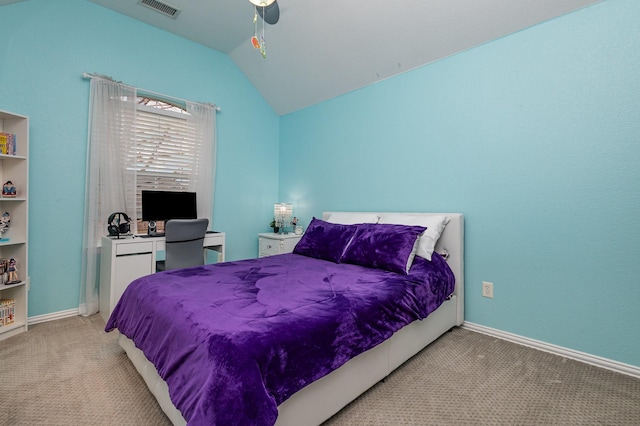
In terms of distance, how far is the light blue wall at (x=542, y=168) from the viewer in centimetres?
187

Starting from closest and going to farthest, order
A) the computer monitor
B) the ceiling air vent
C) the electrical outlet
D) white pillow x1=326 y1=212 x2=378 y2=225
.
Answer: the electrical outlet < the ceiling air vent < white pillow x1=326 y1=212 x2=378 y2=225 < the computer monitor

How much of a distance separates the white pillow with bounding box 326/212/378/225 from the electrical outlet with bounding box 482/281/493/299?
1076 mm

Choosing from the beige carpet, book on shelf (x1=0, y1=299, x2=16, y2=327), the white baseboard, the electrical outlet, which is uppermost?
the electrical outlet

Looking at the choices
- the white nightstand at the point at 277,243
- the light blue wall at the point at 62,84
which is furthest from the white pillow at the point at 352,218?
Result: the light blue wall at the point at 62,84

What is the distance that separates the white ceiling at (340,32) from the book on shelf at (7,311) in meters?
2.82

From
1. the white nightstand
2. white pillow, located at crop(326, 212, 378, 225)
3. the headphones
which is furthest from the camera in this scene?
the white nightstand

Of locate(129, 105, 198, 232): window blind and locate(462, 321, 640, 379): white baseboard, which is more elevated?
locate(129, 105, 198, 232): window blind

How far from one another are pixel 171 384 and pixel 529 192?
256 cm

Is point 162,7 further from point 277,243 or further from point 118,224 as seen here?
point 277,243

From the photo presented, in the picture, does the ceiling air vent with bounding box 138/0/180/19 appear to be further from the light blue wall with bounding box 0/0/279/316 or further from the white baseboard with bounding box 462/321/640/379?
the white baseboard with bounding box 462/321/640/379

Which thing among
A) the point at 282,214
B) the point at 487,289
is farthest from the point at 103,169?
the point at 487,289

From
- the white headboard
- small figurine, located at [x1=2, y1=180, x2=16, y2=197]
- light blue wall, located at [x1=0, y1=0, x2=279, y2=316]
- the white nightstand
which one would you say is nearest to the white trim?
light blue wall, located at [x1=0, y1=0, x2=279, y2=316]

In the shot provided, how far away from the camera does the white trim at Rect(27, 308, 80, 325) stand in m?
2.56

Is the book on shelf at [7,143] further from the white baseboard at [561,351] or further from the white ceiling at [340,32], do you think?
the white baseboard at [561,351]
